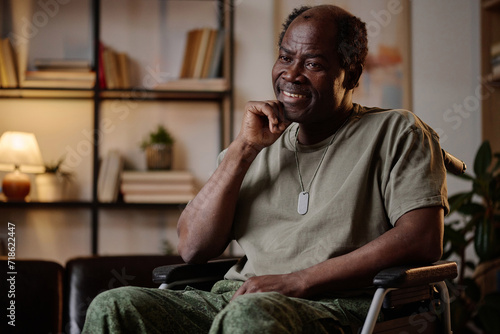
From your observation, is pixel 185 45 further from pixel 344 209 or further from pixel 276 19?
pixel 344 209

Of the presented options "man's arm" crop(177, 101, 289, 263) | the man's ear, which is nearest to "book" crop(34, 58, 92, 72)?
"man's arm" crop(177, 101, 289, 263)

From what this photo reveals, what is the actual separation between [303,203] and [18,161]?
2019 millimetres

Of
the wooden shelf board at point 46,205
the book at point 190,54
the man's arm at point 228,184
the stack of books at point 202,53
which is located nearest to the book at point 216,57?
the stack of books at point 202,53

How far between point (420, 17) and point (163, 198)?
1892mm

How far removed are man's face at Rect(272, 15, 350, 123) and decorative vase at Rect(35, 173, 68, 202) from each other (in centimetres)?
203

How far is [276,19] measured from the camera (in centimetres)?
358

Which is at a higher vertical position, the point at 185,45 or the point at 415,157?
the point at 185,45

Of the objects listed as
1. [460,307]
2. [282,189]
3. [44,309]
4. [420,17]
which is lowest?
[460,307]

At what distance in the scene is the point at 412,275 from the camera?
4.45 ft

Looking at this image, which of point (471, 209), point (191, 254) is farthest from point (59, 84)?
point (471, 209)

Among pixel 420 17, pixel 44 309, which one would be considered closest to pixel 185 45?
pixel 420 17

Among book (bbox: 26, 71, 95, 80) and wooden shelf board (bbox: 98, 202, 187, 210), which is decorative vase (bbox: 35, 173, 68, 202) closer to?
wooden shelf board (bbox: 98, 202, 187, 210)

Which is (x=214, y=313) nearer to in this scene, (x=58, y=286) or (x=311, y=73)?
(x=311, y=73)

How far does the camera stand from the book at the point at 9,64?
10.6 ft
